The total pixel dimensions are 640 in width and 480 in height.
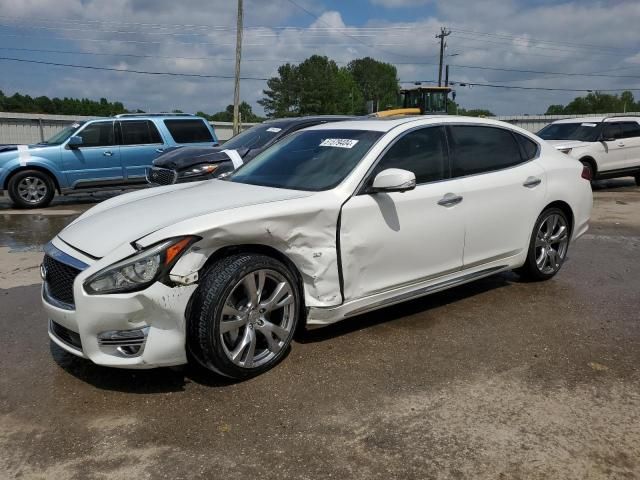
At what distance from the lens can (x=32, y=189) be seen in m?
11.5

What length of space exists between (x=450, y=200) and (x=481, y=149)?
2.48ft

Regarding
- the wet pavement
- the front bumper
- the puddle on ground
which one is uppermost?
the front bumper

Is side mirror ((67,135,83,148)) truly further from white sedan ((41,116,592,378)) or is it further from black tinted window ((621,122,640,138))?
black tinted window ((621,122,640,138))

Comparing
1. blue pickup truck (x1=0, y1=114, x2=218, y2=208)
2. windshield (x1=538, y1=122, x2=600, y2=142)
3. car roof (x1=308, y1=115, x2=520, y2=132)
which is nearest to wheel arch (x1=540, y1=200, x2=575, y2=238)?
car roof (x1=308, y1=115, x2=520, y2=132)

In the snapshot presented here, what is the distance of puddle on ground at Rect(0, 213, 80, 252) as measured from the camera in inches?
310

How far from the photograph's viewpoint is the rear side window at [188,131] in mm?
12398

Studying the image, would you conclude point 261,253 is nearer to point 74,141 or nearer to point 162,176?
point 162,176

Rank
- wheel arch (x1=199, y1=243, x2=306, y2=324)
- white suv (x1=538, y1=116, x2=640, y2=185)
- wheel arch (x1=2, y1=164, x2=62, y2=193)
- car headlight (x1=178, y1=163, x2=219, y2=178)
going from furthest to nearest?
1. white suv (x1=538, y1=116, x2=640, y2=185)
2. wheel arch (x1=2, y1=164, x2=62, y2=193)
3. car headlight (x1=178, y1=163, x2=219, y2=178)
4. wheel arch (x1=199, y1=243, x2=306, y2=324)

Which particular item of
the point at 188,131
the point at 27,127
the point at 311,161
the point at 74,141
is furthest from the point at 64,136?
the point at 27,127

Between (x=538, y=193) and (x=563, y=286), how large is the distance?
3.38ft

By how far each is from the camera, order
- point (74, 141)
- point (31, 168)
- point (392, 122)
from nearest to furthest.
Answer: point (392, 122), point (31, 168), point (74, 141)

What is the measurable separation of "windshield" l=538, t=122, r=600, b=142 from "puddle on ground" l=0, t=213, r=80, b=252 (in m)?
11.3

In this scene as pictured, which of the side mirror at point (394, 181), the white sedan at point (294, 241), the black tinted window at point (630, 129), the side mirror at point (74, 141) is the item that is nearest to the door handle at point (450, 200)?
the white sedan at point (294, 241)

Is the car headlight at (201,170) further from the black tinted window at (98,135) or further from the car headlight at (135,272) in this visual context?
the car headlight at (135,272)
